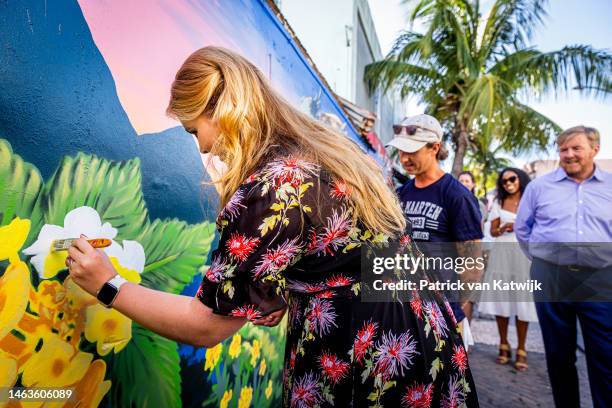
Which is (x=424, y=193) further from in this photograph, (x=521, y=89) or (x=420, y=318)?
(x=521, y=89)

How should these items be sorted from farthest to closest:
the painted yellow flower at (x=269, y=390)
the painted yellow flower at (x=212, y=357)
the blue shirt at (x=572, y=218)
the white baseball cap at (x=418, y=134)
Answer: the white baseball cap at (x=418, y=134)
the blue shirt at (x=572, y=218)
the painted yellow flower at (x=269, y=390)
the painted yellow flower at (x=212, y=357)

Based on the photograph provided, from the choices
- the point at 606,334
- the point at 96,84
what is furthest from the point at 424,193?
the point at 96,84

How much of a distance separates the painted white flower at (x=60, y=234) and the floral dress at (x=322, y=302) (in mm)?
453

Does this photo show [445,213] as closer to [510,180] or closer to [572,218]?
[572,218]

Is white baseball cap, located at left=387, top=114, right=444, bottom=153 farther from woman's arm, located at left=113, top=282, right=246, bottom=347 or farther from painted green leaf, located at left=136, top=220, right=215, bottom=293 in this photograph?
woman's arm, located at left=113, top=282, right=246, bottom=347

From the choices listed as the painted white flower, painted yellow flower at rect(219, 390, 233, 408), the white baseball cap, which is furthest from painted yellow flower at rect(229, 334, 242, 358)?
the white baseball cap

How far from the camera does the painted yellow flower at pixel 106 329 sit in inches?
49.7

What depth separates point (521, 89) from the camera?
10242 mm

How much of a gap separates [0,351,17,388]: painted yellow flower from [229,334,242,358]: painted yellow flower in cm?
117

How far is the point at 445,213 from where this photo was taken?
8.93 feet

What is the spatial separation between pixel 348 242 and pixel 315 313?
0.22m

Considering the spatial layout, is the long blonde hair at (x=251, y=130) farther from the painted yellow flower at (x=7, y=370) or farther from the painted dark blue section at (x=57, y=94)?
the painted yellow flower at (x=7, y=370)

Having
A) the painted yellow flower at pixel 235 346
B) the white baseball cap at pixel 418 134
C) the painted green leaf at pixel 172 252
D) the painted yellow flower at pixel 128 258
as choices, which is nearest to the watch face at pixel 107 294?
the painted yellow flower at pixel 128 258

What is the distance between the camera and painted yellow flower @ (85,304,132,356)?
126cm
